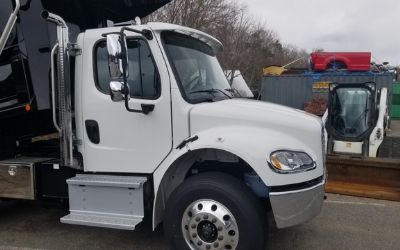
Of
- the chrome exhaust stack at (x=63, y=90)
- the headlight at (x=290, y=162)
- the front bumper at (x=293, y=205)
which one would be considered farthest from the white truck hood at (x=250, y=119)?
the chrome exhaust stack at (x=63, y=90)

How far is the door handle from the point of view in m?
5.00

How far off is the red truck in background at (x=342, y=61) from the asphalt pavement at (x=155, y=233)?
48.6ft

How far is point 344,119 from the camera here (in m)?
12.6

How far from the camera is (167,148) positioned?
4691 mm

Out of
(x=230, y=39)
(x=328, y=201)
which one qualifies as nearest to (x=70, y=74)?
(x=328, y=201)

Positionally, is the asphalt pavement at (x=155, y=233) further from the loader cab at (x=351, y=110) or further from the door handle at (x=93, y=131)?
the loader cab at (x=351, y=110)

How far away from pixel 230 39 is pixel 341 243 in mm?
18314

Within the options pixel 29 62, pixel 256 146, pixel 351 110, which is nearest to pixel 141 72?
pixel 29 62

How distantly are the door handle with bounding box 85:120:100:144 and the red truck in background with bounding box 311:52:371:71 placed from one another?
1764 centimetres

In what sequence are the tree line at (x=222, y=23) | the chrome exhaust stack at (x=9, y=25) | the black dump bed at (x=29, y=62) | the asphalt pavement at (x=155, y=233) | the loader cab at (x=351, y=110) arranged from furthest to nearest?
the tree line at (x=222, y=23)
the loader cab at (x=351, y=110)
the asphalt pavement at (x=155, y=233)
the black dump bed at (x=29, y=62)
the chrome exhaust stack at (x=9, y=25)

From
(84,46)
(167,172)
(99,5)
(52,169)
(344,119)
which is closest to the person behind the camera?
(167,172)

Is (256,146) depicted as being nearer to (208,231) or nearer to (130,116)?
(208,231)

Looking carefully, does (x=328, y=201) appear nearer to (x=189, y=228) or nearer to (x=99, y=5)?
(x=189, y=228)

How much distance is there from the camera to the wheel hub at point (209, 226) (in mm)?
4273
